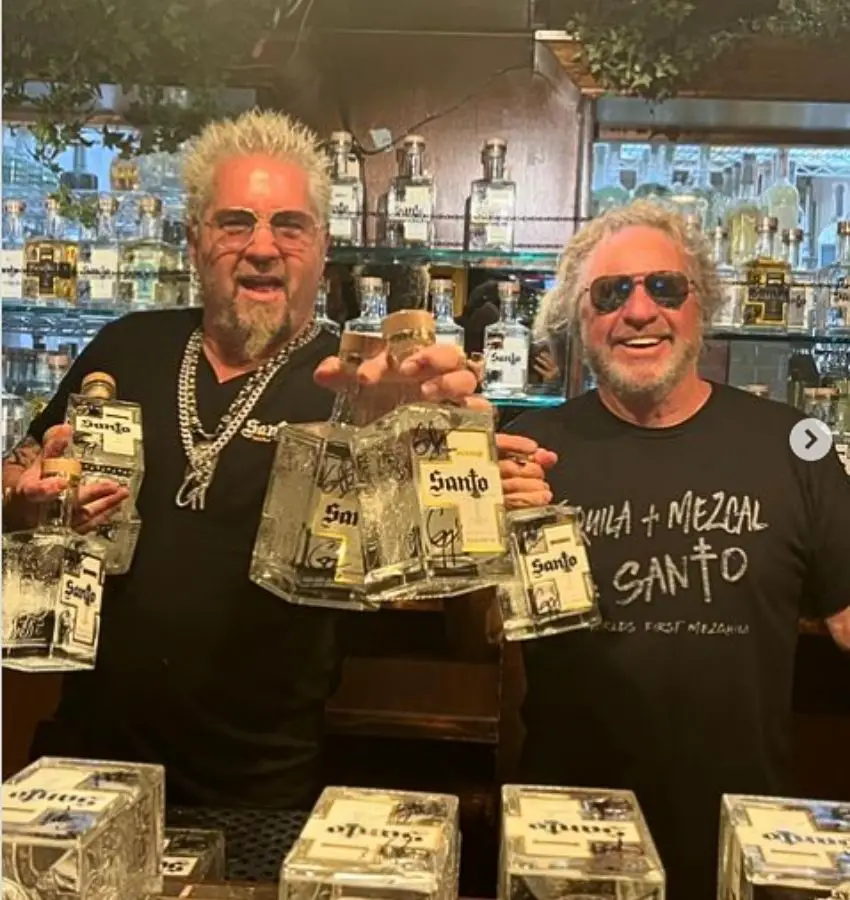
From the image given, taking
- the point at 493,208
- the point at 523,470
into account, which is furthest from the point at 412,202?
the point at 523,470

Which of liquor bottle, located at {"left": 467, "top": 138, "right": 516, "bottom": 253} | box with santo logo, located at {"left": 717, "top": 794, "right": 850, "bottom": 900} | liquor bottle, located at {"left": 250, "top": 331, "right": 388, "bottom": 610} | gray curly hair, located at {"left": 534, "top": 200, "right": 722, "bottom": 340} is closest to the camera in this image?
box with santo logo, located at {"left": 717, "top": 794, "right": 850, "bottom": 900}

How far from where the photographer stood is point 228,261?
147cm

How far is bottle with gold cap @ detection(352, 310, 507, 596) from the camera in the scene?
1.11m

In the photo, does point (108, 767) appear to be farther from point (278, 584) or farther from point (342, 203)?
point (342, 203)

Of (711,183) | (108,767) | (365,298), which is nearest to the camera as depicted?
(108,767)

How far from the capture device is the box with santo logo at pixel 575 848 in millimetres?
951

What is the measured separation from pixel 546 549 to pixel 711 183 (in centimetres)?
72

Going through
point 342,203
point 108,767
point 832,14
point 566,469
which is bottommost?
point 108,767

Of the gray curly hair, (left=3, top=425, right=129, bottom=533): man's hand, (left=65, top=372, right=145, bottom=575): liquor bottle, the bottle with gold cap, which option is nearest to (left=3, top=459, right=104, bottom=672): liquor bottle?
(left=3, top=425, right=129, bottom=533): man's hand

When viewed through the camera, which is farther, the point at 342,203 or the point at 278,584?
the point at 342,203

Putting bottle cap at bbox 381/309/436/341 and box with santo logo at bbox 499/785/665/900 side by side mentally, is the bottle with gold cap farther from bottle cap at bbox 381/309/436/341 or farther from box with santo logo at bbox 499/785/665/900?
box with santo logo at bbox 499/785/665/900

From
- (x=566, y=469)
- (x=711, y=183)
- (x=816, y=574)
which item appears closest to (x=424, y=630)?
(x=566, y=469)

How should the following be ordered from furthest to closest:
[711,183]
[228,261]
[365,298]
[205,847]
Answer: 1. [711,183]
2. [365,298]
3. [228,261]
4. [205,847]

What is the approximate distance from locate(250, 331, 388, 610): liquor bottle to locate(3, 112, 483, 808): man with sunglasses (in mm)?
126
